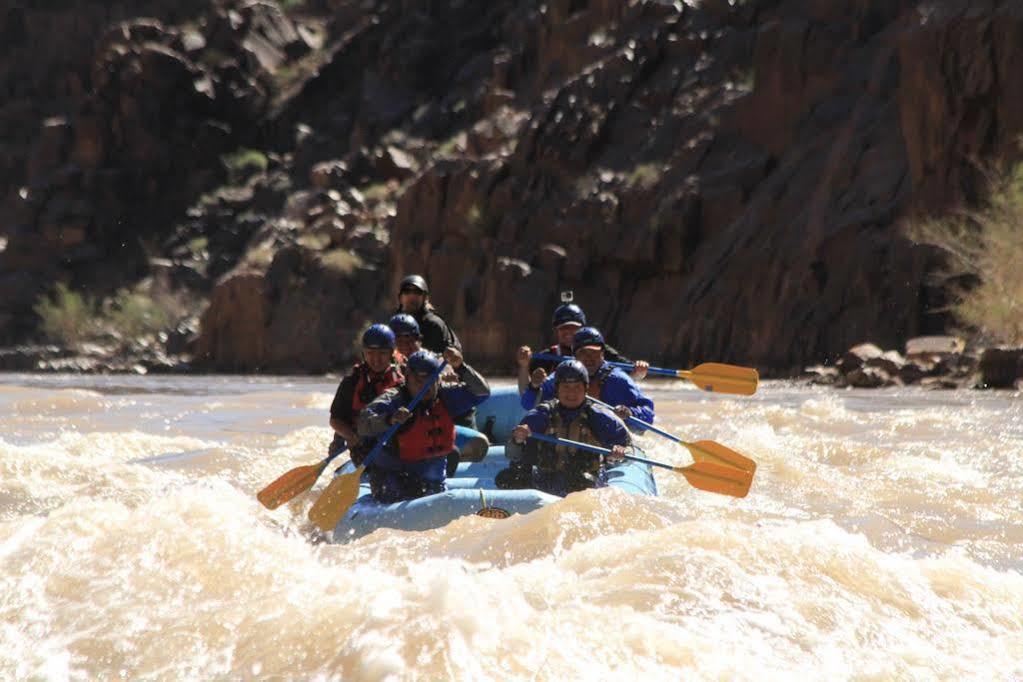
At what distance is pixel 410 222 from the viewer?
3909 centimetres

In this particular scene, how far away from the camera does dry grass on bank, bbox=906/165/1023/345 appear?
2302 centimetres

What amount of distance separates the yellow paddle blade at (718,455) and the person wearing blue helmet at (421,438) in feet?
5.43

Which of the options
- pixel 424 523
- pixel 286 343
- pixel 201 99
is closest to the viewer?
pixel 424 523

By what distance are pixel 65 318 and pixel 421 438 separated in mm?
50906

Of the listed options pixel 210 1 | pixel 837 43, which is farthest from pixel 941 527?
pixel 210 1

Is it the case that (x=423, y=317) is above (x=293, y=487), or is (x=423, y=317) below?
above

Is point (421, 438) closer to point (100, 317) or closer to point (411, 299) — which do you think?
point (411, 299)

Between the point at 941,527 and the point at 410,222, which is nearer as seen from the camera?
the point at 941,527

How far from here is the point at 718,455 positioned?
852 centimetres

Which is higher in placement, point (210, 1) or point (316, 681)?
point (210, 1)

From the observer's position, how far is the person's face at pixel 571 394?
777 centimetres

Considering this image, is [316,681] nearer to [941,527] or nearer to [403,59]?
[941,527]

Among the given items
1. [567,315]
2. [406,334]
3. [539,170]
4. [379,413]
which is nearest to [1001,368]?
[567,315]

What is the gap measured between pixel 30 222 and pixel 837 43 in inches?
1541
